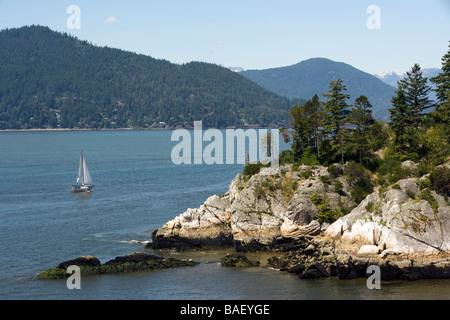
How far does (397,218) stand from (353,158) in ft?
56.2

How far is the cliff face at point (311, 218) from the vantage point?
1708 inches

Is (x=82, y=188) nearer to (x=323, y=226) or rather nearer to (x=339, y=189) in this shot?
(x=339, y=189)

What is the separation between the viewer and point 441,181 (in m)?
46.2

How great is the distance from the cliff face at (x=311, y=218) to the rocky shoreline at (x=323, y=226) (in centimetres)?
8

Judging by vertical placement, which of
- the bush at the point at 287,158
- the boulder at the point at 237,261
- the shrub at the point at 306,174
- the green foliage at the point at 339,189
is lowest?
the boulder at the point at 237,261

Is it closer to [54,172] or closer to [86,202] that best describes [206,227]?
[86,202]

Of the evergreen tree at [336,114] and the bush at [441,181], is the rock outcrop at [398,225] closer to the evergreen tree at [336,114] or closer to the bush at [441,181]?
the bush at [441,181]

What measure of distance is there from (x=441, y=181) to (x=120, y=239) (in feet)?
102

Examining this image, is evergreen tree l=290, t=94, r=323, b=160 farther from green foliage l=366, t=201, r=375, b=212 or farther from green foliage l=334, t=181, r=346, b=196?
green foliage l=366, t=201, r=375, b=212

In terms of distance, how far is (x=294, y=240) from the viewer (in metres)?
50.6

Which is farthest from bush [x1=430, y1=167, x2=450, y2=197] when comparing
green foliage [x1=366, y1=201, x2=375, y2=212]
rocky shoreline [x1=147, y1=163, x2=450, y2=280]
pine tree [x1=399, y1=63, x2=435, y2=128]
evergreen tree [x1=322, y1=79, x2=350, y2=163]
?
pine tree [x1=399, y1=63, x2=435, y2=128]

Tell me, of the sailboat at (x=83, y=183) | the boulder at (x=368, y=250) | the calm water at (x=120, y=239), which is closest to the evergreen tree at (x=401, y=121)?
the boulder at (x=368, y=250)
